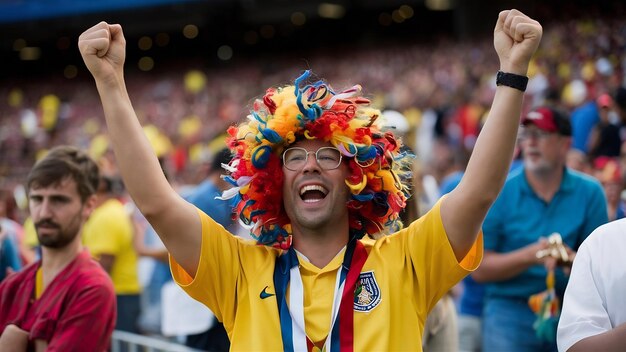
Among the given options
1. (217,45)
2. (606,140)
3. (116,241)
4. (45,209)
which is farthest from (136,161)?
(217,45)

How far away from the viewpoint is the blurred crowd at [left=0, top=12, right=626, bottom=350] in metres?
8.71

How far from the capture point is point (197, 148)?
1841 centimetres

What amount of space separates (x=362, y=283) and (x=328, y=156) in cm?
44

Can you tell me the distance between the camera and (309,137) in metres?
3.41

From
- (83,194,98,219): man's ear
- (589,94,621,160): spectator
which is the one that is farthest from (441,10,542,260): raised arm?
(589,94,621,160): spectator

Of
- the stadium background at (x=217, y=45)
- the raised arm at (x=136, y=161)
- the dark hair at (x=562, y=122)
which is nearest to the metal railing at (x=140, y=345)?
the dark hair at (x=562, y=122)

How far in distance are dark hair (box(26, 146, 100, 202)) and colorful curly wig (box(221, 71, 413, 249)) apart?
1.13 meters

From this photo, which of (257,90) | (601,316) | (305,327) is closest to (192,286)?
(305,327)

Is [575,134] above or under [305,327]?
above

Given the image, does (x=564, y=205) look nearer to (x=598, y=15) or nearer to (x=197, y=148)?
(x=197, y=148)

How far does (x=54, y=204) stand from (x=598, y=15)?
17903mm

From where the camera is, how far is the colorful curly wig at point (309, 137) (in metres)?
3.41

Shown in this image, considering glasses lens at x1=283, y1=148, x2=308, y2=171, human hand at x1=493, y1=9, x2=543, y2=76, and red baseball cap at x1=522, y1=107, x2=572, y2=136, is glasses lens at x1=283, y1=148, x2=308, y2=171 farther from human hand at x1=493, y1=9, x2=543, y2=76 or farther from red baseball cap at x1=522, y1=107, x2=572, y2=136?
red baseball cap at x1=522, y1=107, x2=572, y2=136

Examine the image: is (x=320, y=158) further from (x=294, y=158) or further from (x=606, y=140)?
(x=606, y=140)
